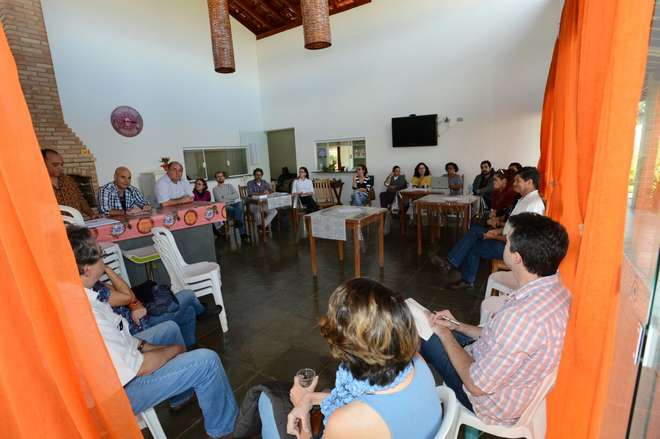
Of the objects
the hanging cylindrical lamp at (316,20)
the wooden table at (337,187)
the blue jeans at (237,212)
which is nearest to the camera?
the hanging cylindrical lamp at (316,20)

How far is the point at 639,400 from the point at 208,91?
8142mm

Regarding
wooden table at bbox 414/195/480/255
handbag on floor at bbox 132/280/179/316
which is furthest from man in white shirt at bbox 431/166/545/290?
handbag on floor at bbox 132/280/179/316

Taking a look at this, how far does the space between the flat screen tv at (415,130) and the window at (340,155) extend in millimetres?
865

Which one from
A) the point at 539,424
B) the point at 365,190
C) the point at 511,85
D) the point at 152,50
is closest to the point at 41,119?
the point at 152,50

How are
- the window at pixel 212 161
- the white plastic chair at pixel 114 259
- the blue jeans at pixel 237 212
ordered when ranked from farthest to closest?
the window at pixel 212 161 < the blue jeans at pixel 237 212 < the white plastic chair at pixel 114 259

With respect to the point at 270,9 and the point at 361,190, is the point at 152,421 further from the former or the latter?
the point at 270,9

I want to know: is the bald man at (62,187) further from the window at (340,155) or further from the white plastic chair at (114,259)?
the window at (340,155)

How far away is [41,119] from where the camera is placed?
4609 millimetres

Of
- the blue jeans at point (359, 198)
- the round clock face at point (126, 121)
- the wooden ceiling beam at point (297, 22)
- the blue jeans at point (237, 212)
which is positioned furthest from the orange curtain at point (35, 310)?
the wooden ceiling beam at point (297, 22)

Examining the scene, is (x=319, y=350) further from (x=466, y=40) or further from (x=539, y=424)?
(x=466, y=40)

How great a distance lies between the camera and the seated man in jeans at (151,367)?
3.89 ft

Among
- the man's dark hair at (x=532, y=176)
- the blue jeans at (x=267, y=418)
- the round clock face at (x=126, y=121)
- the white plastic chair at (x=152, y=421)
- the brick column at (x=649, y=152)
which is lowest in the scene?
the white plastic chair at (x=152, y=421)

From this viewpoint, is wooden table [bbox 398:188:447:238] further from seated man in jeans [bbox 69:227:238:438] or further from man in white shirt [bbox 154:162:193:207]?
seated man in jeans [bbox 69:227:238:438]

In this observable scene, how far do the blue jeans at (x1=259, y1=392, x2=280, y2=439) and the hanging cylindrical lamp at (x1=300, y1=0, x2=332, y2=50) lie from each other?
328cm
